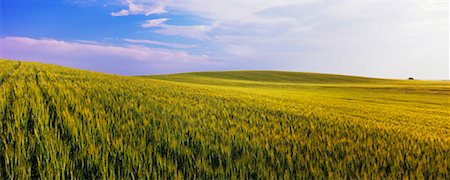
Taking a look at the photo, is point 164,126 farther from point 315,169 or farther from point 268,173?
point 315,169

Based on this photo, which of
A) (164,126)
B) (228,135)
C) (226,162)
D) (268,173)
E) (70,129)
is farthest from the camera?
(164,126)

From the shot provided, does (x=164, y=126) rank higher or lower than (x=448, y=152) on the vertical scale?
higher

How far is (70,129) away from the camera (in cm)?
350

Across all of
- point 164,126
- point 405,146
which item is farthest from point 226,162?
point 405,146

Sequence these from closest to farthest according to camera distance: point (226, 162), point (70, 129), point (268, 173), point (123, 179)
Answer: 1. point (123, 179)
2. point (268, 173)
3. point (226, 162)
4. point (70, 129)

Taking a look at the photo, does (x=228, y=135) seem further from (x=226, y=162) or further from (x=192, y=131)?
(x=226, y=162)

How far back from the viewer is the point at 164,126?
4219 mm

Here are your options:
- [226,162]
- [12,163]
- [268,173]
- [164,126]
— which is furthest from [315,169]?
[12,163]

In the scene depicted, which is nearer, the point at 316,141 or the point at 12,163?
the point at 12,163

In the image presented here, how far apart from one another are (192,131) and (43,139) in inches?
69.2

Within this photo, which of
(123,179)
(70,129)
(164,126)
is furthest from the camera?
(164,126)

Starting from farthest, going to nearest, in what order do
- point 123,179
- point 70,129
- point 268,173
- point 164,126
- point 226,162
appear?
1. point 164,126
2. point 70,129
3. point 226,162
4. point 268,173
5. point 123,179

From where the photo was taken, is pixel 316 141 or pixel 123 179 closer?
pixel 123 179

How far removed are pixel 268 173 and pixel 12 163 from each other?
235 cm
